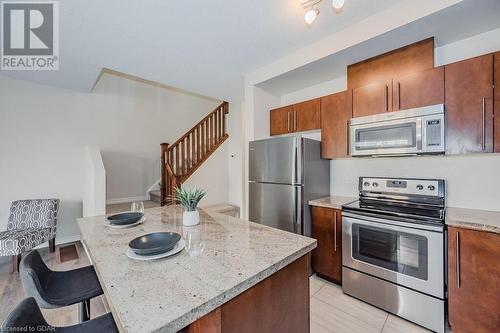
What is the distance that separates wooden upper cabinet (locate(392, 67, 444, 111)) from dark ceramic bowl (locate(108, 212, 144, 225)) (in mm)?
2463

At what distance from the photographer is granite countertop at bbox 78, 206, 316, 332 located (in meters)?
0.73

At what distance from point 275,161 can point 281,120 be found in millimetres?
754

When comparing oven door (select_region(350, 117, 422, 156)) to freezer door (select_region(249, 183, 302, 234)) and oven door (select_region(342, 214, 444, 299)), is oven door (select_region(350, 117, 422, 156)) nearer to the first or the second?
oven door (select_region(342, 214, 444, 299))

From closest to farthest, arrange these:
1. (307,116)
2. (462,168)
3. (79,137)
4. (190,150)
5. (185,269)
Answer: (185,269) → (462,168) → (307,116) → (79,137) → (190,150)

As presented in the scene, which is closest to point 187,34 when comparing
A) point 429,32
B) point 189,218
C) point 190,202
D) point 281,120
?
point 281,120

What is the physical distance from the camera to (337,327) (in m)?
1.88

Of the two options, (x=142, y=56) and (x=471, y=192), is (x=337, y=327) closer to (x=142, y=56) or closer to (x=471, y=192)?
(x=471, y=192)

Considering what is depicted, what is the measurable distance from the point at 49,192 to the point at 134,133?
1857 millimetres

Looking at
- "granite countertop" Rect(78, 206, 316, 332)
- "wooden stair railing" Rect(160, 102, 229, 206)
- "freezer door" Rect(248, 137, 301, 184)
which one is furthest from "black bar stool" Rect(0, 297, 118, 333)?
"wooden stair railing" Rect(160, 102, 229, 206)

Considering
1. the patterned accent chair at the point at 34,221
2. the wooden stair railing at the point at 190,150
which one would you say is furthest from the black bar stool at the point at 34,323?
the wooden stair railing at the point at 190,150

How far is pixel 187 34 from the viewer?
2234 millimetres

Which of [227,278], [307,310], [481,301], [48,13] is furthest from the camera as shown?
[48,13]

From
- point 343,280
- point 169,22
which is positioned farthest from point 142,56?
point 343,280

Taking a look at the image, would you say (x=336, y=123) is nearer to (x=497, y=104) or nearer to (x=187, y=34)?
(x=497, y=104)
